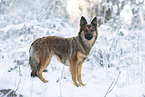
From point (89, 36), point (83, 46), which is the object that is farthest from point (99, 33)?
point (89, 36)

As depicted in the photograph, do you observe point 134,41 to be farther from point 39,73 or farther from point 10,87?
point 10,87

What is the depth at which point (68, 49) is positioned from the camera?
11.4 ft

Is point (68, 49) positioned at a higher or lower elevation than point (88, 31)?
lower

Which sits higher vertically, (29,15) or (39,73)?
(29,15)

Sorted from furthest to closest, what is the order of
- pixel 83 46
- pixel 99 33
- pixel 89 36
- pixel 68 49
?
1. pixel 99 33
2. pixel 68 49
3. pixel 83 46
4. pixel 89 36

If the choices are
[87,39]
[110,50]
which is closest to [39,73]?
[87,39]

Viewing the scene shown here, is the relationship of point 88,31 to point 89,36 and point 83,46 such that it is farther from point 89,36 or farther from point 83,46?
point 83,46

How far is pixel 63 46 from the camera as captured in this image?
3.53m

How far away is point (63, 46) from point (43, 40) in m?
0.42

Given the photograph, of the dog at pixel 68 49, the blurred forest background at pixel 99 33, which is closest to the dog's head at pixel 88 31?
the dog at pixel 68 49

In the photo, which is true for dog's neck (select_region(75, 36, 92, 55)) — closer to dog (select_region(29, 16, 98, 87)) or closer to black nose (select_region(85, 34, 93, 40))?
dog (select_region(29, 16, 98, 87))

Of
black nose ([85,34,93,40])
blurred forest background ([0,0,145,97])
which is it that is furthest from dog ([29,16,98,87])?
blurred forest background ([0,0,145,97])

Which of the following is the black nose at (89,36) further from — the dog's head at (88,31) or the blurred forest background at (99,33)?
the blurred forest background at (99,33)

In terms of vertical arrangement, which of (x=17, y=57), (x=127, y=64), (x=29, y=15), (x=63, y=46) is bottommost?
(x=127, y=64)
